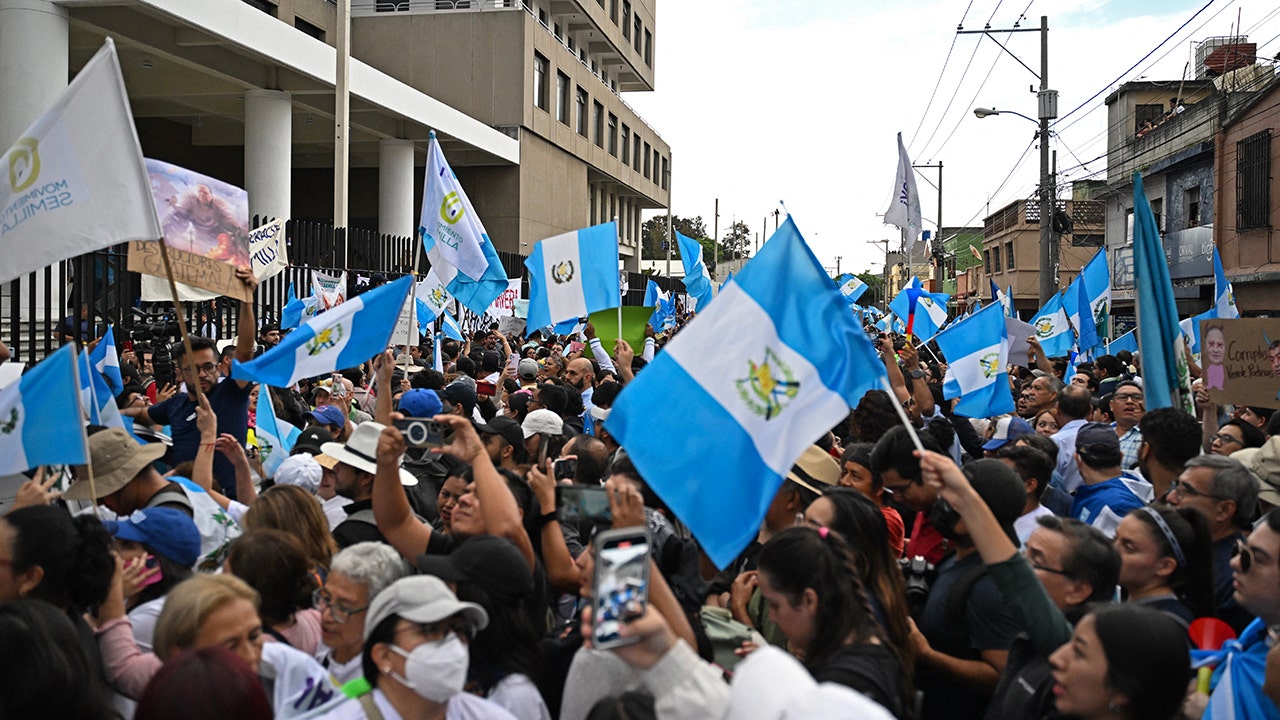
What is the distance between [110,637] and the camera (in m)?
3.29

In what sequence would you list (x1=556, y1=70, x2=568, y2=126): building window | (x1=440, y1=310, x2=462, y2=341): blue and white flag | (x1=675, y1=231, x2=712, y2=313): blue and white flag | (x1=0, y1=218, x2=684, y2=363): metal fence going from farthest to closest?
(x1=556, y1=70, x2=568, y2=126): building window, (x1=675, y1=231, x2=712, y2=313): blue and white flag, (x1=440, y1=310, x2=462, y2=341): blue and white flag, (x1=0, y1=218, x2=684, y2=363): metal fence

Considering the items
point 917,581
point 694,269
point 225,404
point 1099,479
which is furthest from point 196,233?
point 694,269

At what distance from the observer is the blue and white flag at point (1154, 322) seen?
6.01 meters

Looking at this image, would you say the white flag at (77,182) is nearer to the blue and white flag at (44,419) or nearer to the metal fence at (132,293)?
the blue and white flag at (44,419)

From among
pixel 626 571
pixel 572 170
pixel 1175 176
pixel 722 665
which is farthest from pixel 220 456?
pixel 572 170

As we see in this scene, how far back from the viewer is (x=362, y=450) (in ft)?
15.3

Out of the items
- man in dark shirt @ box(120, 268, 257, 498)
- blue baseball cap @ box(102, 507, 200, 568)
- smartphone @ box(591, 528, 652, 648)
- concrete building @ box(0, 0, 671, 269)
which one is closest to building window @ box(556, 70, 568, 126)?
concrete building @ box(0, 0, 671, 269)

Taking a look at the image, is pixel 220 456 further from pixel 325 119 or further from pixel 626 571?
pixel 325 119

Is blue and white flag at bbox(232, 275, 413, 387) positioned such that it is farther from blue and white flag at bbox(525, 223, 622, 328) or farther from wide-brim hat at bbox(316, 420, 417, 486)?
blue and white flag at bbox(525, 223, 622, 328)

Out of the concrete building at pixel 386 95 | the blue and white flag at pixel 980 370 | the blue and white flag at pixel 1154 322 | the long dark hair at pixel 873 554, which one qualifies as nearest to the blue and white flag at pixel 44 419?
the long dark hair at pixel 873 554

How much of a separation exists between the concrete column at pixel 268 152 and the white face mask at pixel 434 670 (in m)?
22.4

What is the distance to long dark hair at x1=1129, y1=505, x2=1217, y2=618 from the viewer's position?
368cm

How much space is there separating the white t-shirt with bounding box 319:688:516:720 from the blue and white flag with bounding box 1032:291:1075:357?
11.2 meters

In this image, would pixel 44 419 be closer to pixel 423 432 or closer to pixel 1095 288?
pixel 423 432
